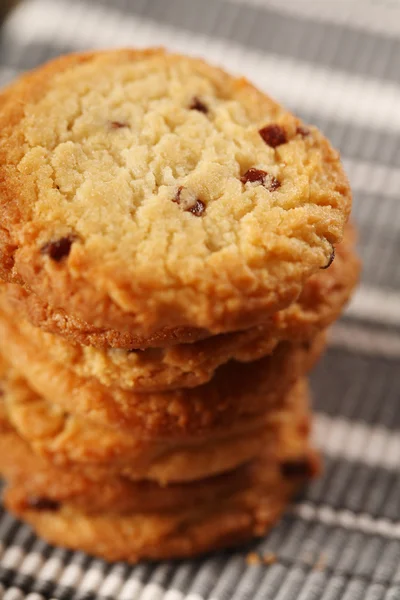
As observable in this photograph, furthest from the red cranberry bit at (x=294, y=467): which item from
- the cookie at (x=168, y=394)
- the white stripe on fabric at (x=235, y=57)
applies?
the white stripe on fabric at (x=235, y=57)

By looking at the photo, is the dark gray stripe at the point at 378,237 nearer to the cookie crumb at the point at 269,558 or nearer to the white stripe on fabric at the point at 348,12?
the white stripe on fabric at the point at 348,12

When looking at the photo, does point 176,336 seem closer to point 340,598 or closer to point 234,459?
point 234,459

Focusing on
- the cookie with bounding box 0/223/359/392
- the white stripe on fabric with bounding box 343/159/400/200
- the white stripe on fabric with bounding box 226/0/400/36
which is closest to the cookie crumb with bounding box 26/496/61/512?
the cookie with bounding box 0/223/359/392

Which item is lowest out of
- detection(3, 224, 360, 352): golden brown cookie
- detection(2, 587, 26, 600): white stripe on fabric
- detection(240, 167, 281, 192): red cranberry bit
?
detection(2, 587, 26, 600): white stripe on fabric

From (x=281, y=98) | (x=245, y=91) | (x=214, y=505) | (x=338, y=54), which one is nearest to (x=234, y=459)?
(x=214, y=505)

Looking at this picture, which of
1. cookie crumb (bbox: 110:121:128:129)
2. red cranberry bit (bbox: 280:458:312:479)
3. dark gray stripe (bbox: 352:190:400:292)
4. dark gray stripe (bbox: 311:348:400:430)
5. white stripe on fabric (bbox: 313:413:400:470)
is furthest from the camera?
dark gray stripe (bbox: 352:190:400:292)

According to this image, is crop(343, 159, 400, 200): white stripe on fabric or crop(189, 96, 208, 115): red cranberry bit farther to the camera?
crop(343, 159, 400, 200): white stripe on fabric

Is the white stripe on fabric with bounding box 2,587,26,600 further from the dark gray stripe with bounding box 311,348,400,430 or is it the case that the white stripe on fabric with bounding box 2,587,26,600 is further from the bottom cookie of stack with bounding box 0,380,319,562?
the dark gray stripe with bounding box 311,348,400,430
